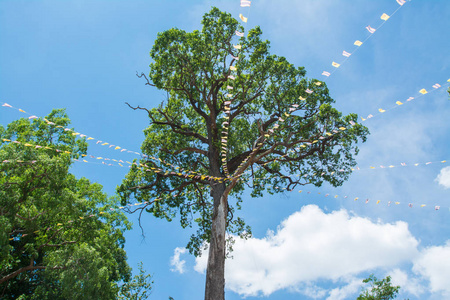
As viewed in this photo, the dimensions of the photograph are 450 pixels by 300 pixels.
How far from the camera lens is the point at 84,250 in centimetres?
799

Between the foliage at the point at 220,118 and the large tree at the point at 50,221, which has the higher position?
the foliage at the point at 220,118

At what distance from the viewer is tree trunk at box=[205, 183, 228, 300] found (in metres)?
6.91

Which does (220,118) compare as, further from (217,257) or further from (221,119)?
(217,257)

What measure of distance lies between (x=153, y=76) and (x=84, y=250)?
578 centimetres

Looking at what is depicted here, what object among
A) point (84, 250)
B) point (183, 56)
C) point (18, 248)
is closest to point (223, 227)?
point (84, 250)

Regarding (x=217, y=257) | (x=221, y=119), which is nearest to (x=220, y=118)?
(x=221, y=119)

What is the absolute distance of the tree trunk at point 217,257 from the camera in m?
6.91

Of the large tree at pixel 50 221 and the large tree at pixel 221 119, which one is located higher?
the large tree at pixel 221 119

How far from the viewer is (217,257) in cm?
736

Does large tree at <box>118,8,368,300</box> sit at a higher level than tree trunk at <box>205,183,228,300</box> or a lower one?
higher

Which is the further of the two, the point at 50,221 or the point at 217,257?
the point at 50,221

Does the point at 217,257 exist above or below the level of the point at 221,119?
below

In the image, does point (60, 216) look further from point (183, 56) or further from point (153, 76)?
point (183, 56)

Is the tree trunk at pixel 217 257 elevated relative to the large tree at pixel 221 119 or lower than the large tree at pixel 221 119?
lower
